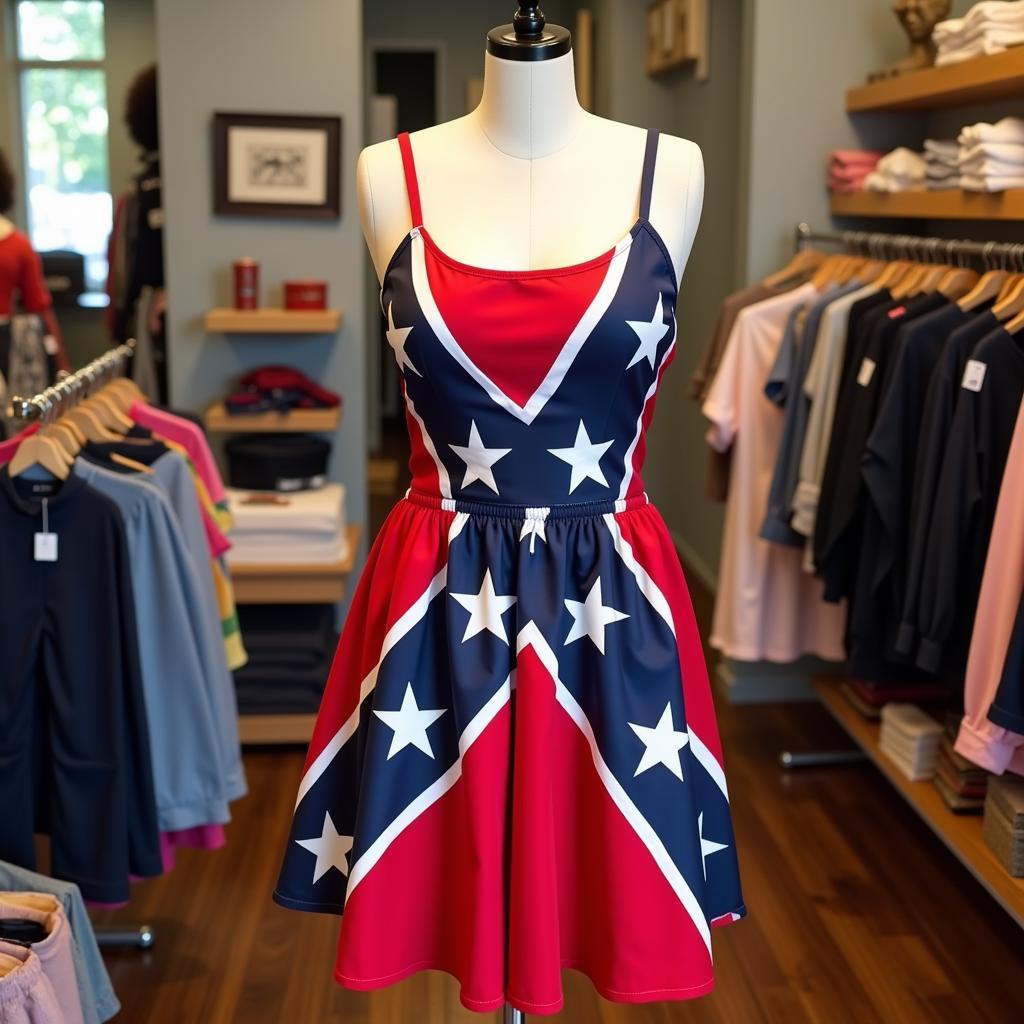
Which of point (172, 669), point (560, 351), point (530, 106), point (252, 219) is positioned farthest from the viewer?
point (252, 219)

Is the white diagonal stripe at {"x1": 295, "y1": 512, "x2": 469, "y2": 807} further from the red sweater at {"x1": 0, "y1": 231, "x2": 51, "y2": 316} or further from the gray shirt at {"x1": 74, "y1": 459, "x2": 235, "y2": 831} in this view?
the red sweater at {"x1": 0, "y1": 231, "x2": 51, "y2": 316}

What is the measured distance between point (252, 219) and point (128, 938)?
1.99 m

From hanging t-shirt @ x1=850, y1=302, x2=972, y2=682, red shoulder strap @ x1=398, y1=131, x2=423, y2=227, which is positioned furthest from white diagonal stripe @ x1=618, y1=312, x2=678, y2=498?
hanging t-shirt @ x1=850, y1=302, x2=972, y2=682

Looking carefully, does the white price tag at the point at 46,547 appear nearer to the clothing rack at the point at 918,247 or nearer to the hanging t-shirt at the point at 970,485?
the hanging t-shirt at the point at 970,485

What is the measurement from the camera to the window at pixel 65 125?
160 inches

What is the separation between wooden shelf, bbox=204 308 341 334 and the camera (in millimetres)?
3625

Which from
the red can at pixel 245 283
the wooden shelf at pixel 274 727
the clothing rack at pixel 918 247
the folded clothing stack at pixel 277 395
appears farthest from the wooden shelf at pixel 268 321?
the clothing rack at pixel 918 247

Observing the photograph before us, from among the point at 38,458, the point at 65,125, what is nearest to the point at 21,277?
the point at 65,125

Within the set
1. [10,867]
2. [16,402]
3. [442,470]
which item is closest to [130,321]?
[16,402]

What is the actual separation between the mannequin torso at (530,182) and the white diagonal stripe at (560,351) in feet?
0.20

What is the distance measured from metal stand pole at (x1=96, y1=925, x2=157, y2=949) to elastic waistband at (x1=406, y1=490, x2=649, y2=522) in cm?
147

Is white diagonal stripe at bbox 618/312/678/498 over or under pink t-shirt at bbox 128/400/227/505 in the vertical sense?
over

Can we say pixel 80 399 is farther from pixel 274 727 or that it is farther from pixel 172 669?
pixel 274 727

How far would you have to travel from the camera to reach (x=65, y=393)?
243cm
